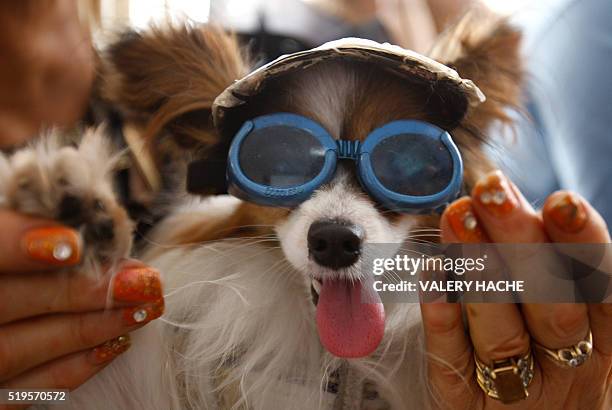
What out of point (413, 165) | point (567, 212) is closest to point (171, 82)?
point (413, 165)

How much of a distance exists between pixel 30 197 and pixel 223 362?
52 centimetres

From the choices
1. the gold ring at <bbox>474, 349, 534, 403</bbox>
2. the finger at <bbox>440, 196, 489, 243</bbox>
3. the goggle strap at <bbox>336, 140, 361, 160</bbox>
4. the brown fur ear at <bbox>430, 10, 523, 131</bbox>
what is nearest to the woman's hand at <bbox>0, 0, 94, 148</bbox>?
the goggle strap at <bbox>336, 140, 361, 160</bbox>

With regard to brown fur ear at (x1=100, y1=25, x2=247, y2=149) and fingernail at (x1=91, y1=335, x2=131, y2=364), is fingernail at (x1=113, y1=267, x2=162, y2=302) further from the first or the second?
brown fur ear at (x1=100, y1=25, x2=247, y2=149)

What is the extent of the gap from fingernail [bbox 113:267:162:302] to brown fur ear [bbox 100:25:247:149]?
373mm

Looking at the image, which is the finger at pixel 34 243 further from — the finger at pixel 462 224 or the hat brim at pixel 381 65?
the finger at pixel 462 224

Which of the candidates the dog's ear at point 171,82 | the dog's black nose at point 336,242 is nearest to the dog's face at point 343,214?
the dog's black nose at point 336,242

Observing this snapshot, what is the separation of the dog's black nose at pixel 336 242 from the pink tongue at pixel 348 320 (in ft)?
0.19

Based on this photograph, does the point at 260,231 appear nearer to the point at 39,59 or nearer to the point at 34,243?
the point at 34,243

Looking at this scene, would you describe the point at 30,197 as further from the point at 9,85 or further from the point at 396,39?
the point at 396,39

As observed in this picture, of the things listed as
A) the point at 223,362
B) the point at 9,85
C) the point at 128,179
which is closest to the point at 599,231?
the point at 223,362

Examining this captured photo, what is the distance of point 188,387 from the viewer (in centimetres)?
117

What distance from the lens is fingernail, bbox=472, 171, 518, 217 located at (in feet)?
2.70

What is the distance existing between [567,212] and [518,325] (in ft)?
0.69

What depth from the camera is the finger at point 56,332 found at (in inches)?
37.6
